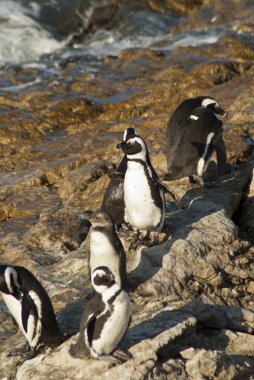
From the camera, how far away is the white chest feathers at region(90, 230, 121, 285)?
6277mm

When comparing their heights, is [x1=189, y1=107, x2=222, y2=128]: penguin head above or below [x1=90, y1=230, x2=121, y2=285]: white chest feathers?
above

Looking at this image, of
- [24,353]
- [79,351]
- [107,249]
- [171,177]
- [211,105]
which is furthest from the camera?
[211,105]

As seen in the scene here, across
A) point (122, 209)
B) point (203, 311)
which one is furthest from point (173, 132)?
point (203, 311)

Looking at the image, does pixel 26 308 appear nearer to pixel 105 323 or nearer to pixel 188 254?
pixel 105 323

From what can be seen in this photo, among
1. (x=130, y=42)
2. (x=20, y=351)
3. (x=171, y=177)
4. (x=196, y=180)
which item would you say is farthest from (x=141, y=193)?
(x=130, y=42)

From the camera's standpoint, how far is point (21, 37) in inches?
899

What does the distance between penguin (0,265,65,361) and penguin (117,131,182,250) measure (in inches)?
60.1

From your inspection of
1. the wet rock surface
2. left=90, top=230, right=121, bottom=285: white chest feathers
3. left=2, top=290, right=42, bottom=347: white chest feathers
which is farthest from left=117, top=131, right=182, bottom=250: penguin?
left=2, top=290, right=42, bottom=347: white chest feathers

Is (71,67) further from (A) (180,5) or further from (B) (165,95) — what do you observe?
(A) (180,5)

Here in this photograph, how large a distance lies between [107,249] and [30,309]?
3.08 ft

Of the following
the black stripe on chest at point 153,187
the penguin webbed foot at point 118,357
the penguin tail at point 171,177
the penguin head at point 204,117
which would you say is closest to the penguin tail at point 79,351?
the penguin webbed foot at point 118,357

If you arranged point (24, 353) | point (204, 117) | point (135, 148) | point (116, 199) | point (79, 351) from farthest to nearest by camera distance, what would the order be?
point (204, 117) → point (116, 199) → point (135, 148) → point (24, 353) → point (79, 351)

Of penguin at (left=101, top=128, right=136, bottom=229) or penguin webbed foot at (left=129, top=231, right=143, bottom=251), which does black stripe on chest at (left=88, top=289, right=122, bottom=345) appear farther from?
penguin at (left=101, top=128, right=136, bottom=229)

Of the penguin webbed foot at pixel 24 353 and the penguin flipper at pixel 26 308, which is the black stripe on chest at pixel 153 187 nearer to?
the penguin flipper at pixel 26 308
